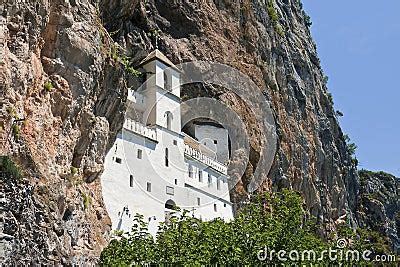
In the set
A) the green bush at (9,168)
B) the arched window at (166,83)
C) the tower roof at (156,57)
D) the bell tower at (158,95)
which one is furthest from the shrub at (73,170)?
the arched window at (166,83)

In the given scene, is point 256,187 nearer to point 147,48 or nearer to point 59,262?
point 147,48

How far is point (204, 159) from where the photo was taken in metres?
46.0

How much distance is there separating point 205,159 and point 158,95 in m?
6.83

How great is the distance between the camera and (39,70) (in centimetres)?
2541

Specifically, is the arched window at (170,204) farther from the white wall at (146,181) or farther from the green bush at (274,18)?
the green bush at (274,18)

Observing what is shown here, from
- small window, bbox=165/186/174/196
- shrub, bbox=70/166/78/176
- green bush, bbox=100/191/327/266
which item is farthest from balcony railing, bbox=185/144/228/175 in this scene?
green bush, bbox=100/191/327/266

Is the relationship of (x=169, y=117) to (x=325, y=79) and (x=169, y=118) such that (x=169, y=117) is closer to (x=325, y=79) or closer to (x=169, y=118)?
(x=169, y=118)

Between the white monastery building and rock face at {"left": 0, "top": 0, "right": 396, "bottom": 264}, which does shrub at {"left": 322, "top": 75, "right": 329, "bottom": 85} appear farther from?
the white monastery building

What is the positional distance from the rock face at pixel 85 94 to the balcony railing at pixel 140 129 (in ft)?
11.8

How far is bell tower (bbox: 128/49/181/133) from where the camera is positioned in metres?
42.6

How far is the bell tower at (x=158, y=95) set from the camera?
4256 cm

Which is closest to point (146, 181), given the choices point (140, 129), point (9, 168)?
point (140, 129)

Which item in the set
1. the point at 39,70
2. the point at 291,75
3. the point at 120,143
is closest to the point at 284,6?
the point at 291,75

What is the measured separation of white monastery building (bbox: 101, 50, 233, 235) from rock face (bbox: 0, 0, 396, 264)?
2.08 metres
